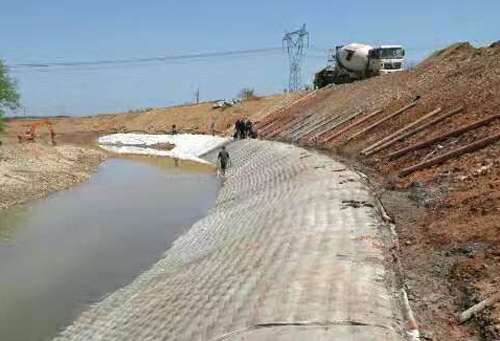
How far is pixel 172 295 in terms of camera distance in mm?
13555

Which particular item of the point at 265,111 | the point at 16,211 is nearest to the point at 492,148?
the point at 16,211

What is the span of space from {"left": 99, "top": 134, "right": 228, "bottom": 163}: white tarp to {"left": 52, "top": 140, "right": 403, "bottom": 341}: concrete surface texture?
112 ft

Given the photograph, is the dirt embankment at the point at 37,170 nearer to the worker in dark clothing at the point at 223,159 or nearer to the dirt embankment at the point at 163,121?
the worker in dark clothing at the point at 223,159

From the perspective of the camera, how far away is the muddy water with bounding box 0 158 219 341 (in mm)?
15640

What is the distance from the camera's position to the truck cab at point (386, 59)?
5462 cm

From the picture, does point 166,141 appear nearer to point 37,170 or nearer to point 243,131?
point 243,131

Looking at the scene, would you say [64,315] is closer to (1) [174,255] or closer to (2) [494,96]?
(1) [174,255]

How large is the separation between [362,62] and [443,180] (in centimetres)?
4000

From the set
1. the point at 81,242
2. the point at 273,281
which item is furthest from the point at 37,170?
the point at 273,281

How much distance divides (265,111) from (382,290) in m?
55.0

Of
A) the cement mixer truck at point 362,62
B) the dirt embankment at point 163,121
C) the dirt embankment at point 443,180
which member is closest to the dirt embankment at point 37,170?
the dirt embankment at point 443,180

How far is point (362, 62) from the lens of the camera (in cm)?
5659

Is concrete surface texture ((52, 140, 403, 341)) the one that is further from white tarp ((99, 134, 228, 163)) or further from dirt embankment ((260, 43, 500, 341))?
white tarp ((99, 134, 228, 163))

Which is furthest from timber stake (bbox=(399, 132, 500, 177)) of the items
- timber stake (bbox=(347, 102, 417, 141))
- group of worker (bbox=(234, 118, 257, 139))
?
group of worker (bbox=(234, 118, 257, 139))
